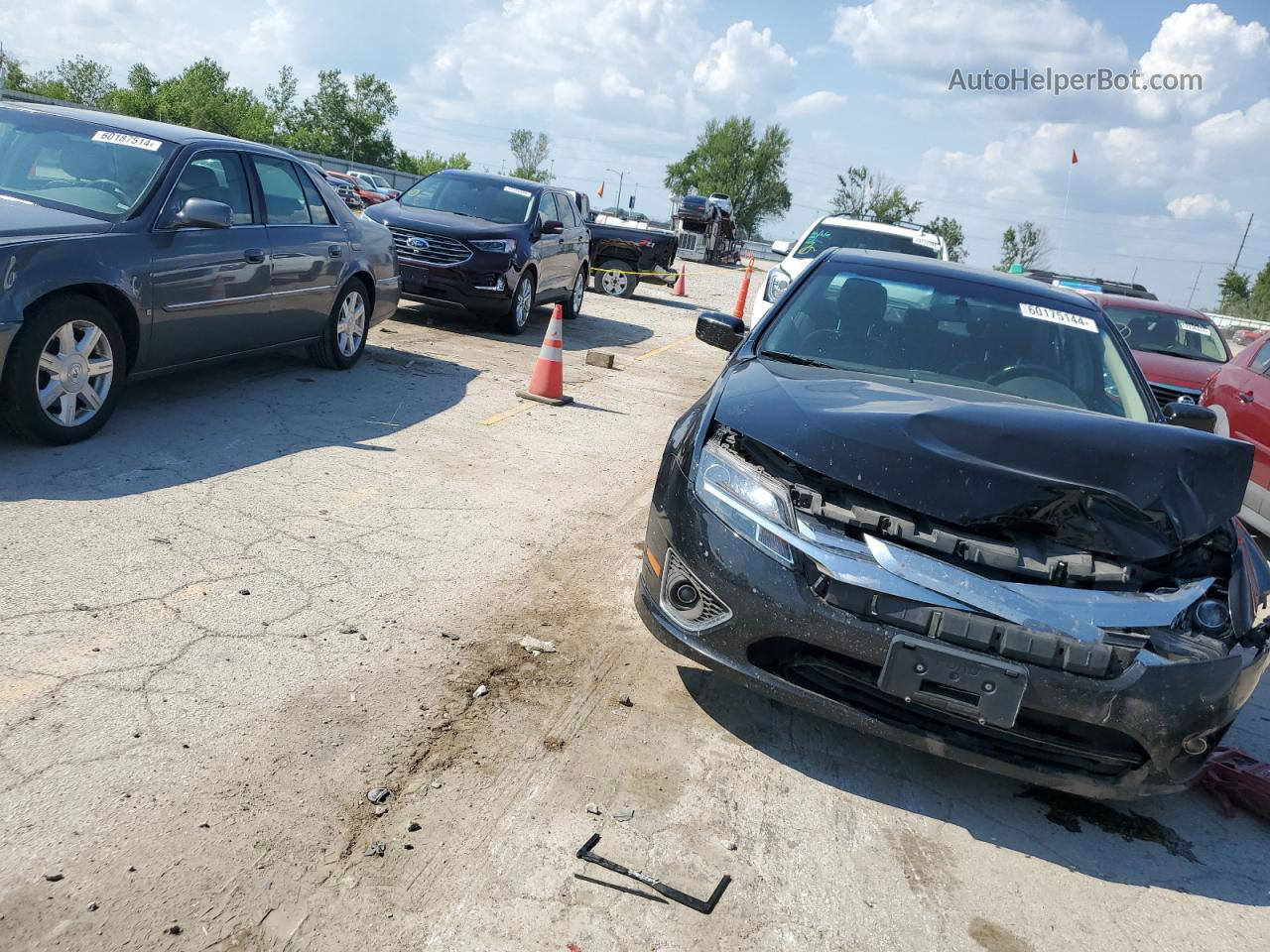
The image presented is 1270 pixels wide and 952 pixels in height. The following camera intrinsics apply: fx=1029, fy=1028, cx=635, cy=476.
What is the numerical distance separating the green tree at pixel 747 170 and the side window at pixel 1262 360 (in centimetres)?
10577

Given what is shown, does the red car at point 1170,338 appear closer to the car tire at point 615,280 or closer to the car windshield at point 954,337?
the car windshield at point 954,337

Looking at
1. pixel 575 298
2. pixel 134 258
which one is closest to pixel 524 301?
→ pixel 575 298

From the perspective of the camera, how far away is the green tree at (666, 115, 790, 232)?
112 metres

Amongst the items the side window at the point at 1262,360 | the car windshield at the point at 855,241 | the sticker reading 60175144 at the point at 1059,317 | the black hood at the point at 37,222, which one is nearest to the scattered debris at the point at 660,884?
the sticker reading 60175144 at the point at 1059,317

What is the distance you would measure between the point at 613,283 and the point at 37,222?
15.3 m

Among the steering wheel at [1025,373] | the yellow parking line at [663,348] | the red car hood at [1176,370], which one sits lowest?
the yellow parking line at [663,348]

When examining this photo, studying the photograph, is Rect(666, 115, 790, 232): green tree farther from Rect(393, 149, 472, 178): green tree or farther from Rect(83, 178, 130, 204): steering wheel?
Rect(83, 178, 130, 204): steering wheel

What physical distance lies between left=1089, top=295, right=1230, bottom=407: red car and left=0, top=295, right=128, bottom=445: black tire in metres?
8.99

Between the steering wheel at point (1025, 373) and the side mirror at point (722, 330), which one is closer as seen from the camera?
the steering wheel at point (1025, 373)

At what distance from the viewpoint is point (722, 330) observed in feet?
18.0

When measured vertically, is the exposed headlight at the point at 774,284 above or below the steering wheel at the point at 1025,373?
below

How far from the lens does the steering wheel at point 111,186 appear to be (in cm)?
591

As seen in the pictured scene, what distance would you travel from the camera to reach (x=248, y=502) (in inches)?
200

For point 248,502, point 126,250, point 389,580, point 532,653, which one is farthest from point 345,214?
point 532,653
